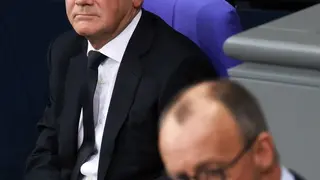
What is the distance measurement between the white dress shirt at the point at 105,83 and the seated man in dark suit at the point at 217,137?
0.71 metres

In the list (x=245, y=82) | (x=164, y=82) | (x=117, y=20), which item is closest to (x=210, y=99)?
(x=245, y=82)

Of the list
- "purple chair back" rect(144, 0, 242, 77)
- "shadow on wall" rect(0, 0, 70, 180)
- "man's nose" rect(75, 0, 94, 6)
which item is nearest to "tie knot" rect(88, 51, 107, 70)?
"man's nose" rect(75, 0, 94, 6)

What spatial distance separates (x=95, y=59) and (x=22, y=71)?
4.12 feet

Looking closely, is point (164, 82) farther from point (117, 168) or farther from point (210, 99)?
point (210, 99)

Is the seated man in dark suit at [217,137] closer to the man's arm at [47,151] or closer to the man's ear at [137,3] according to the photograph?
the man's ear at [137,3]

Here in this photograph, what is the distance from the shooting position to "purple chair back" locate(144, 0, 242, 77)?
69.8 inches

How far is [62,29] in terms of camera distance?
2.90 m

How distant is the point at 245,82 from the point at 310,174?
20 cm

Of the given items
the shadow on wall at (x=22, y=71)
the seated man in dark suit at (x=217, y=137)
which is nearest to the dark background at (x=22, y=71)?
the shadow on wall at (x=22, y=71)

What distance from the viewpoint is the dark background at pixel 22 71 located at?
2875 millimetres

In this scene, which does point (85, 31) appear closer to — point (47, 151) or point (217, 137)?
point (47, 151)

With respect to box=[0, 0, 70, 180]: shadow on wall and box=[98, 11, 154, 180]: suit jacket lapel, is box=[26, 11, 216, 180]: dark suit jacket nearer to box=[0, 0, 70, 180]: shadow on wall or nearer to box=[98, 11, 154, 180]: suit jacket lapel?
box=[98, 11, 154, 180]: suit jacket lapel

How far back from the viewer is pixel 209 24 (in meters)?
1.78

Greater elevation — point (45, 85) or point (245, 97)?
point (245, 97)
